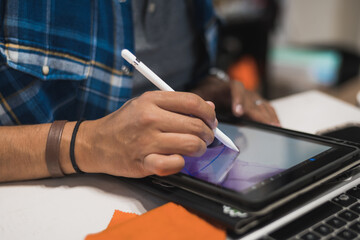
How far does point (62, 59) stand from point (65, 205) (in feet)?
0.96

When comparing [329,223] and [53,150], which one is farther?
[53,150]

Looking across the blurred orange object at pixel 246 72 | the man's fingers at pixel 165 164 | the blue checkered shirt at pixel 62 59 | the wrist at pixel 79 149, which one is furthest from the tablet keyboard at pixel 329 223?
the blurred orange object at pixel 246 72

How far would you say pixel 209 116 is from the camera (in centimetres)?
46

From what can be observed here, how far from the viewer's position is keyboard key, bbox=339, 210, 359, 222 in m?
0.38

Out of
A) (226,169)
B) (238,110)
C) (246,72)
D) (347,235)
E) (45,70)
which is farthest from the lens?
(246,72)

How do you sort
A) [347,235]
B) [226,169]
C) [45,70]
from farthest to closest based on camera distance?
[45,70]
[226,169]
[347,235]

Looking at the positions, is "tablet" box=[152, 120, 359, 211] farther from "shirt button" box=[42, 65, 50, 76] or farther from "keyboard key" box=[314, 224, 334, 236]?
"shirt button" box=[42, 65, 50, 76]

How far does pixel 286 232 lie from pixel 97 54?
0.49m

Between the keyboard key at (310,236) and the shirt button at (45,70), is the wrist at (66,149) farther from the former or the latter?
the keyboard key at (310,236)

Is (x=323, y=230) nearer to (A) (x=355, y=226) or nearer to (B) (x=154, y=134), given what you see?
(A) (x=355, y=226)

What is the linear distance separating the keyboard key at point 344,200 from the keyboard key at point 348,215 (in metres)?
0.02

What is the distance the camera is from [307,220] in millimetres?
386

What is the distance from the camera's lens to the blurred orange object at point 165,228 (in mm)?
372

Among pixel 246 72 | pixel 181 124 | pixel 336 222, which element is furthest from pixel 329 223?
pixel 246 72
